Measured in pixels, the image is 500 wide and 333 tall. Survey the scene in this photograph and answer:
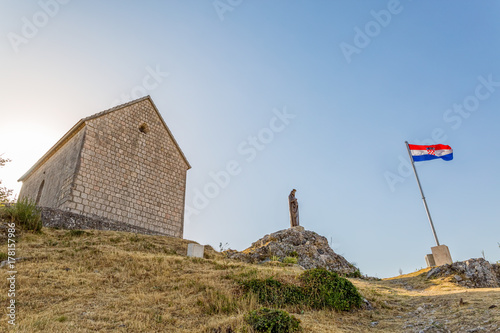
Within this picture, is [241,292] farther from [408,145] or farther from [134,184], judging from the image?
[408,145]

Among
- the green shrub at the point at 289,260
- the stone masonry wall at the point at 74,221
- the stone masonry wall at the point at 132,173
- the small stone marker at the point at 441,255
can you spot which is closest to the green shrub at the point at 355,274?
the green shrub at the point at 289,260

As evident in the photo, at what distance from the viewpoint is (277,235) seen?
1944 cm

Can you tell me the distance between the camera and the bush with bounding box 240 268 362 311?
8.43m

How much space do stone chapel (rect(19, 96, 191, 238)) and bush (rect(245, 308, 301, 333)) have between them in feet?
40.0

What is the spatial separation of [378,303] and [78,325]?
7280mm

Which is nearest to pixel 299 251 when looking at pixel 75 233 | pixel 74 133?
pixel 75 233

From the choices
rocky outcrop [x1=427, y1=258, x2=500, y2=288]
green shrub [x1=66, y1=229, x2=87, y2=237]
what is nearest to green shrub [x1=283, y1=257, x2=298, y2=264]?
rocky outcrop [x1=427, y1=258, x2=500, y2=288]

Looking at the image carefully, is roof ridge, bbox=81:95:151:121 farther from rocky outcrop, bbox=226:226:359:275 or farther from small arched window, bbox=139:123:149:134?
rocky outcrop, bbox=226:226:359:275

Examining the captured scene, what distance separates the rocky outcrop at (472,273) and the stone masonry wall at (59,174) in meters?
16.4

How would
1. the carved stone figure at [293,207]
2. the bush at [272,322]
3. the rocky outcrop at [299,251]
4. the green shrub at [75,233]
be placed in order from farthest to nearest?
the carved stone figure at [293,207], the rocky outcrop at [299,251], the green shrub at [75,233], the bush at [272,322]

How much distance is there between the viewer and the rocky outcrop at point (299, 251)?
17.0 metres

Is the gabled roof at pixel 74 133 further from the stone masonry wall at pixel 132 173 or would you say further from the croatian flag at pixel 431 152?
the croatian flag at pixel 431 152

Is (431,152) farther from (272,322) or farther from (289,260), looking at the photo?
(272,322)

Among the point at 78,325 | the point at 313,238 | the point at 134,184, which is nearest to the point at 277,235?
the point at 313,238
